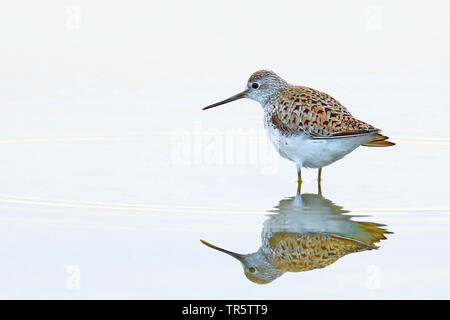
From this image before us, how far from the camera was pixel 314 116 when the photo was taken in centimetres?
1372

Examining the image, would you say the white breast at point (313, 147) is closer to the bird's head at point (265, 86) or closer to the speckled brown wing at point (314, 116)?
the speckled brown wing at point (314, 116)

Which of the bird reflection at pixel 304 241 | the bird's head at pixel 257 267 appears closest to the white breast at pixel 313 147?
the bird reflection at pixel 304 241

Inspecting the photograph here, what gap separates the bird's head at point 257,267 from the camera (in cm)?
1023

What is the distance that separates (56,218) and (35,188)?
1619 mm

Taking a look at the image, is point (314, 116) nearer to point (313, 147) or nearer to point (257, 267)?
point (313, 147)

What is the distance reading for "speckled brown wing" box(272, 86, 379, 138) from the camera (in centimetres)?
1335

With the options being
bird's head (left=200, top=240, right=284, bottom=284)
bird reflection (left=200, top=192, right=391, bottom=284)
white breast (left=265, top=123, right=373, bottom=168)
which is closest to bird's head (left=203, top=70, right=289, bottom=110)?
white breast (left=265, top=123, right=373, bottom=168)

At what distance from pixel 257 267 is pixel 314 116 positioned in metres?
3.81

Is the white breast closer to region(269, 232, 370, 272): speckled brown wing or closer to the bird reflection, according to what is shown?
the bird reflection

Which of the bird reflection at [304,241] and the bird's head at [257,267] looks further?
the bird reflection at [304,241]

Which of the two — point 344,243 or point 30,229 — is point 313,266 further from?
point 30,229

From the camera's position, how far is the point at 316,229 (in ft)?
37.3

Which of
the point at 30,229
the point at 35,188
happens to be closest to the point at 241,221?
the point at 30,229

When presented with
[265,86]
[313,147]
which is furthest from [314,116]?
[265,86]
